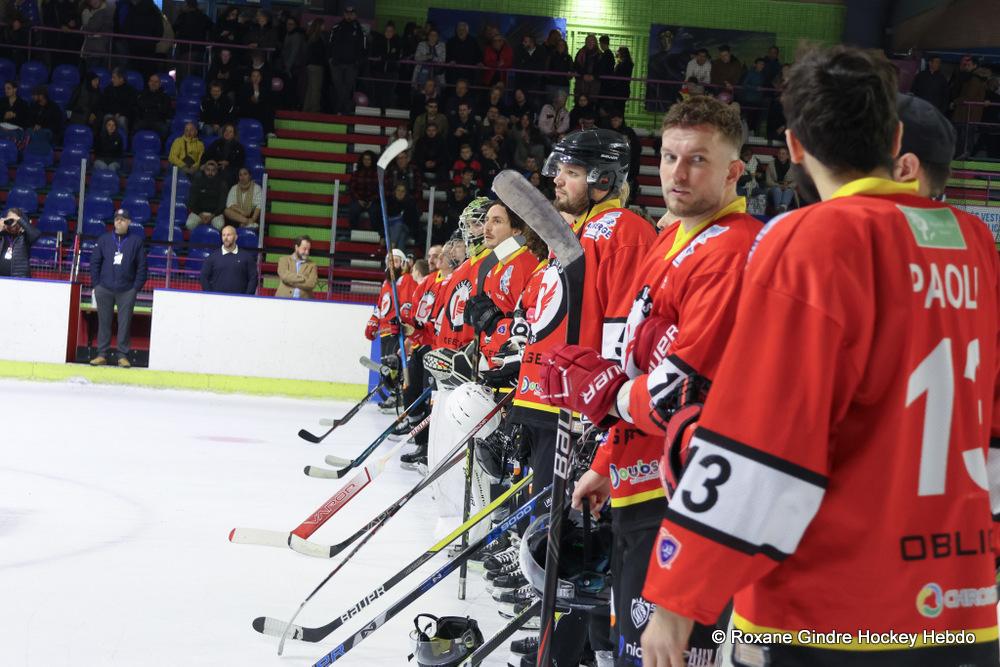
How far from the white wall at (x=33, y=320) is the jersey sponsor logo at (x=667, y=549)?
32.8 feet

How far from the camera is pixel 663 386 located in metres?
1.74

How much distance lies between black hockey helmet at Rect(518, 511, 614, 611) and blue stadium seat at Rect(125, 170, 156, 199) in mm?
12311

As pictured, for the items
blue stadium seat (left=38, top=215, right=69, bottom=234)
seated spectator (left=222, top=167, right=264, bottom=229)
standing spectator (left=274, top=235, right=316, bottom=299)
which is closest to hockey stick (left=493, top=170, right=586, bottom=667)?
standing spectator (left=274, top=235, right=316, bottom=299)

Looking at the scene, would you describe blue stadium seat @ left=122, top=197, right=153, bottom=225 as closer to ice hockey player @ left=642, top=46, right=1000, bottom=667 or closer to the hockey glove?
the hockey glove

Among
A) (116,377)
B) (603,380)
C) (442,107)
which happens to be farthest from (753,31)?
(603,380)

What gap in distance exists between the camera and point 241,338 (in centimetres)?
1036

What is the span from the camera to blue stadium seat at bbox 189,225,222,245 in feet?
41.2

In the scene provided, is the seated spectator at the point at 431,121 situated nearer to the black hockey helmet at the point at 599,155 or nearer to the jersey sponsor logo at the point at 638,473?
the black hockey helmet at the point at 599,155

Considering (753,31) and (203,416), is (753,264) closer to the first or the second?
(203,416)

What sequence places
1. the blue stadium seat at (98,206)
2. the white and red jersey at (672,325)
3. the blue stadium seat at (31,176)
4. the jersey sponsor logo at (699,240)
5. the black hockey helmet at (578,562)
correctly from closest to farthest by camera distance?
the white and red jersey at (672,325) → the jersey sponsor logo at (699,240) → the black hockey helmet at (578,562) → the blue stadium seat at (98,206) → the blue stadium seat at (31,176)

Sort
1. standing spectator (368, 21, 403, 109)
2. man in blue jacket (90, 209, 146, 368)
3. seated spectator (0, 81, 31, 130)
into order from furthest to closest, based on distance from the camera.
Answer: standing spectator (368, 21, 403, 109) → seated spectator (0, 81, 31, 130) → man in blue jacket (90, 209, 146, 368)

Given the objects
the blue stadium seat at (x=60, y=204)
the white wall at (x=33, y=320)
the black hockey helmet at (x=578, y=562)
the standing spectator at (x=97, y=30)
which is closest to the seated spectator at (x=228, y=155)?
the blue stadium seat at (x=60, y=204)

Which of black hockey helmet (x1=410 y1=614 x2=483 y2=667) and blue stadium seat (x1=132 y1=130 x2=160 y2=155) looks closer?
black hockey helmet (x1=410 y1=614 x2=483 y2=667)

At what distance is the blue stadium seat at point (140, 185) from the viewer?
44.4 feet
